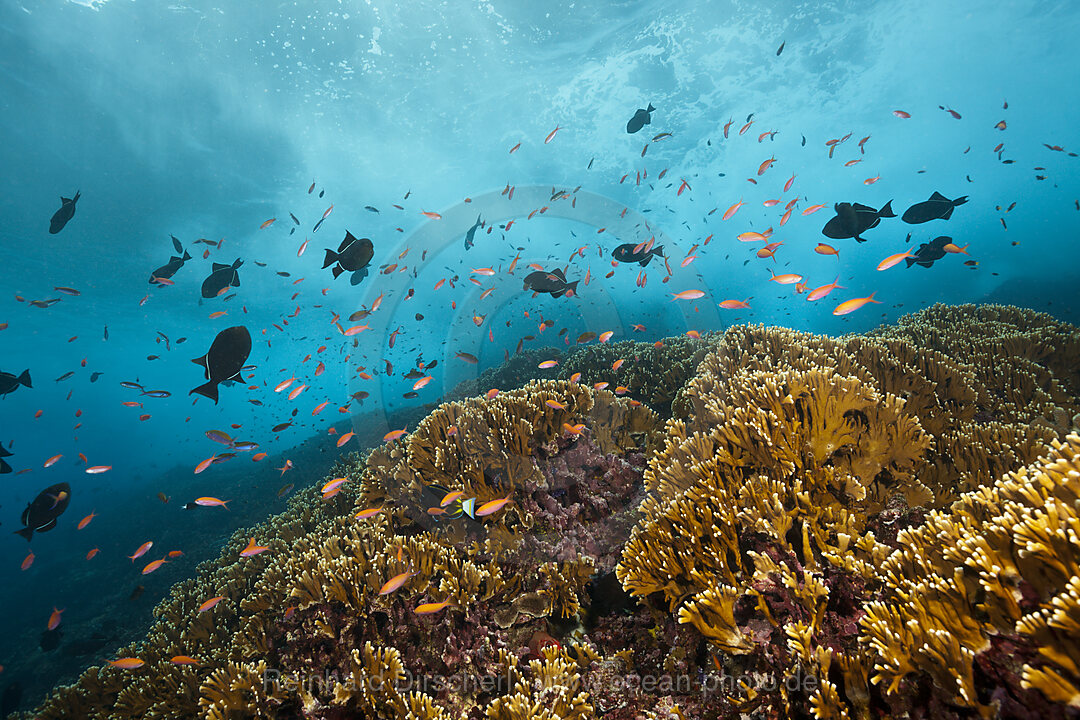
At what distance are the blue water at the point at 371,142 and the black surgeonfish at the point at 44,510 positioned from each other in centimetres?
608

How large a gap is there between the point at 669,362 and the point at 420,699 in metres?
6.84

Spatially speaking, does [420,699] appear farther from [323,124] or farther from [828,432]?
[323,124]

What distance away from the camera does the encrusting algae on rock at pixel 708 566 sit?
1764 millimetres

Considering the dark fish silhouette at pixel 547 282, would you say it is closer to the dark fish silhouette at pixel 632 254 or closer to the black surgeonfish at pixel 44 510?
the dark fish silhouette at pixel 632 254

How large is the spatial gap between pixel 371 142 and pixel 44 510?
2415cm

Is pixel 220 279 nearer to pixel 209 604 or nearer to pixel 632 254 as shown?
pixel 209 604

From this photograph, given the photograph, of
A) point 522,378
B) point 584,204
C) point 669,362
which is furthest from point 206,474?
point 584,204

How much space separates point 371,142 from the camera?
2348 centimetres

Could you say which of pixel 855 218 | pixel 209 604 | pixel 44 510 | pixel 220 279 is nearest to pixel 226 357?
pixel 209 604

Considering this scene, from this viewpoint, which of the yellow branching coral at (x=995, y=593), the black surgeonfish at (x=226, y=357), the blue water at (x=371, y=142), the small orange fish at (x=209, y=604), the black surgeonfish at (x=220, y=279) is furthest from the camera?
the blue water at (x=371, y=142)

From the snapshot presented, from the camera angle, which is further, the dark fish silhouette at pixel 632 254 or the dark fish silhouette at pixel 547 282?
the dark fish silhouette at pixel 632 254

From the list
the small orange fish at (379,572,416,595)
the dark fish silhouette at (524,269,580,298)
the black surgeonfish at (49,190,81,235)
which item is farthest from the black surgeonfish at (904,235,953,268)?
the black surgeonfish at (49,190,81,235)

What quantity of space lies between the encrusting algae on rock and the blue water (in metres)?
5.73

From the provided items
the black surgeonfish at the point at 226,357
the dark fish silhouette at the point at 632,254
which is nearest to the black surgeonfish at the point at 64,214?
the black surgeonfish at the point at 226,357
